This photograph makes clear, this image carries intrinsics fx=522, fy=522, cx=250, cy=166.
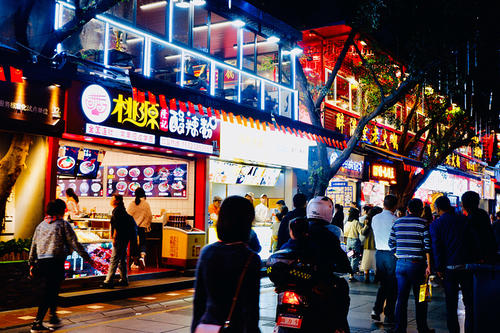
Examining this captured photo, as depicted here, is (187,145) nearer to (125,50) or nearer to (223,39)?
(125,50)

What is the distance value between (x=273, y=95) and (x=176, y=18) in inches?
197

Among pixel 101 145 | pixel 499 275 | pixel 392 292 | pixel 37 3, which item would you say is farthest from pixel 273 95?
pixel 499 275

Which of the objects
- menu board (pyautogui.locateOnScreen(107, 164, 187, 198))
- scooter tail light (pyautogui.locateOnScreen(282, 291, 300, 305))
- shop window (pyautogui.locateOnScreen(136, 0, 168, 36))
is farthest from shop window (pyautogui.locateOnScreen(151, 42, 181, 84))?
scooter tail light (pyautogui.locateOnScreen(282, 291, 300, 305))

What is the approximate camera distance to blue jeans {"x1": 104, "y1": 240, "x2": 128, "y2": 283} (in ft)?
37.3

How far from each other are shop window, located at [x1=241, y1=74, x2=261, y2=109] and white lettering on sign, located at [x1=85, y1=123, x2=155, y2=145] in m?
4.67

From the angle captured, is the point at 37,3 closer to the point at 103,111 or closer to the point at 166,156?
the point at 103,111

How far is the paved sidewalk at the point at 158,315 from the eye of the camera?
26.7ft

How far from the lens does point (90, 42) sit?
1241cm

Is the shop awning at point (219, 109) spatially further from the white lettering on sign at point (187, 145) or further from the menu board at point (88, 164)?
the menu board at point (88, 164)

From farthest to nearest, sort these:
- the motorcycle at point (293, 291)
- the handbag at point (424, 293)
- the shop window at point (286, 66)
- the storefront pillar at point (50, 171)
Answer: the shop window at point (286, 66), the storefront pillar at point (50, 171), the handbag at point (424, 293), the motorcycle at point (293, 291)

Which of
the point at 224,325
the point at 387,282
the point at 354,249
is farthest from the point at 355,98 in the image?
the point at 224,325

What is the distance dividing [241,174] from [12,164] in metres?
8.85

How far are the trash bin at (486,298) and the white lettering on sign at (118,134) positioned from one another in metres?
8.40

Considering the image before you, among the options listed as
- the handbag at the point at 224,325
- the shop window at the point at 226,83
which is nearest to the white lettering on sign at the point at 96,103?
the shop window at the point at 226,83
